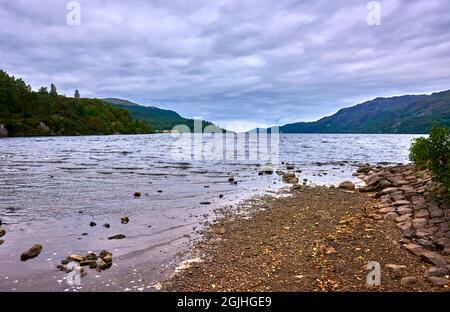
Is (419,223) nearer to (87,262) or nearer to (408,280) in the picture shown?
(408,280)

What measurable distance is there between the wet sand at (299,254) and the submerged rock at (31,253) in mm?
4531

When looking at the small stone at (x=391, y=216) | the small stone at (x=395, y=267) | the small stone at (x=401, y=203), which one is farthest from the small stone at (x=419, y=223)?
the small stone at (x=395, y=267)

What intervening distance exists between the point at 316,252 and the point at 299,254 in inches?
21.9

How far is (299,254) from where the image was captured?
10.0 meters

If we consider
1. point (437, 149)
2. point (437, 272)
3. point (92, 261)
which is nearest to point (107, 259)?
point (92, 261)

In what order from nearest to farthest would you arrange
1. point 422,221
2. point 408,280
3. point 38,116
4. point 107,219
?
point 408,280 → point 422,221 → point 107,219 → point 38,116

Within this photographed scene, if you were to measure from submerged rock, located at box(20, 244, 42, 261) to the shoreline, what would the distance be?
14.7 ft

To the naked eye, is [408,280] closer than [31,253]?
Yes

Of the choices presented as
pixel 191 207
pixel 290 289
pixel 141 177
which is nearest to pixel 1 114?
pixel 141 177

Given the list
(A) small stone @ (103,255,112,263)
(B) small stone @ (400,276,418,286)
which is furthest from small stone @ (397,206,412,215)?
(A) small stone @ (103,255,112,263)

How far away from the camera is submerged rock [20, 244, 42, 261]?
971 centimetres

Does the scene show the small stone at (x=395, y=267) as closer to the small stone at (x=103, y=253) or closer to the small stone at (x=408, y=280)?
the small stone at (x=408, y=280)

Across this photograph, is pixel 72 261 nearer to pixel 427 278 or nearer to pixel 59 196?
pixel 427 278
